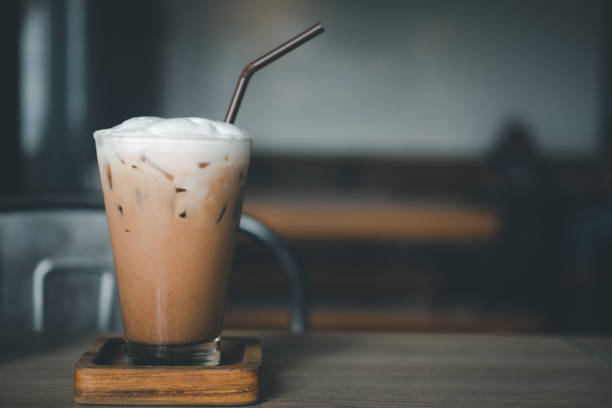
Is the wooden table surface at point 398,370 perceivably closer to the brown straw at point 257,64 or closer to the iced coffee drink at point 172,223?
the iced coffee drink at point 172,223

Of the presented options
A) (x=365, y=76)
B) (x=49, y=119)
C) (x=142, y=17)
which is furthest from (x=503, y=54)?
(x=49, y=119)

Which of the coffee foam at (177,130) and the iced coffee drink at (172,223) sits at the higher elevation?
the coffee foam at (177,130)

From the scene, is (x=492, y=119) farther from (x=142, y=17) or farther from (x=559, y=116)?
(x=142, y=17)

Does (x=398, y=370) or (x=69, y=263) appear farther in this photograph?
(x=69, y=263)

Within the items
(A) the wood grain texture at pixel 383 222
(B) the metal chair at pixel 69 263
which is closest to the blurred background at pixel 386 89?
(A) the wood grain texture at pixel 383 222

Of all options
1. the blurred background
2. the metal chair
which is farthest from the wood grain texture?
the metal chair

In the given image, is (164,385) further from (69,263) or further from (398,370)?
(69,263)

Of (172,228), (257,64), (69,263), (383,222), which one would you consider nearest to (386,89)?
(383,222)
